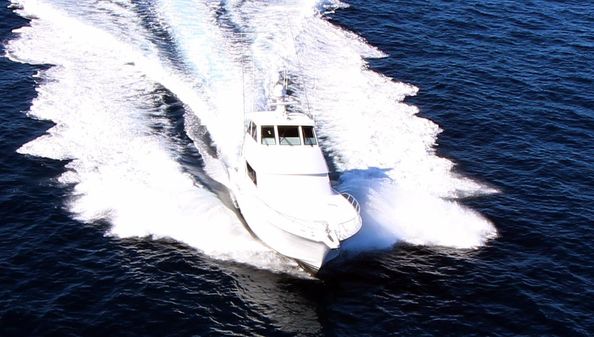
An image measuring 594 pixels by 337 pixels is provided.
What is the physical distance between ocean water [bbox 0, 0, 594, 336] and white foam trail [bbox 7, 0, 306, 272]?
164 mm

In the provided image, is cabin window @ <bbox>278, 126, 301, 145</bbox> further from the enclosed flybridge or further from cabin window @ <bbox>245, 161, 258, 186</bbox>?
cabin window @ <bbox>245, 161, 258, 186</bbox>

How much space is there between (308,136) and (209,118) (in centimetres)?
1176

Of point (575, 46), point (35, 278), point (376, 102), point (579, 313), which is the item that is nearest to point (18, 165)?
point (35, 278)

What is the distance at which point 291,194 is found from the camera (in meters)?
38.0

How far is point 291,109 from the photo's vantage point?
52.8 m

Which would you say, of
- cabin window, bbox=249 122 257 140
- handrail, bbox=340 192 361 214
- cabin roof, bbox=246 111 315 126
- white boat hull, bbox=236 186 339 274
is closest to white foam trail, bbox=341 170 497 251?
handrail, bbox=340 192 361 214

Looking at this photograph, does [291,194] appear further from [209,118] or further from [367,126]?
[367,126]

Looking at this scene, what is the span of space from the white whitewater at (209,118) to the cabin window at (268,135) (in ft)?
16.0

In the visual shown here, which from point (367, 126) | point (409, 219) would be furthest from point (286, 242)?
point (367, 126)

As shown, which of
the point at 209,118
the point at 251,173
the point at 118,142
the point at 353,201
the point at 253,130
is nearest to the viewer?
the point at 353,201

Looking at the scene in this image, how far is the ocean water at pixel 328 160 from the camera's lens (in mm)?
34062

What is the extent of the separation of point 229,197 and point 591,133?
30570mm

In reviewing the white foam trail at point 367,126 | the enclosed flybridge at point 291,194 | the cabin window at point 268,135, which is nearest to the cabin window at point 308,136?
the enclosed flybridge at point 291,194

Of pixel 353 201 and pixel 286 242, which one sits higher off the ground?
pixel 353 201
